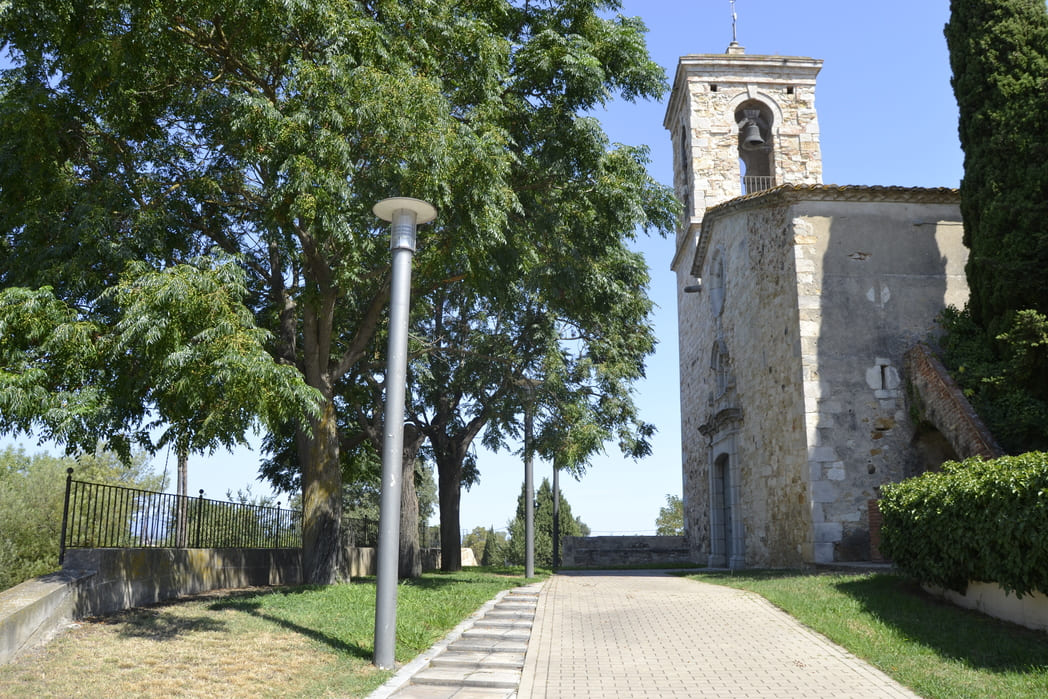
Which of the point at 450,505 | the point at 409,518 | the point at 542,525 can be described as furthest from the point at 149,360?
the point at 542,525

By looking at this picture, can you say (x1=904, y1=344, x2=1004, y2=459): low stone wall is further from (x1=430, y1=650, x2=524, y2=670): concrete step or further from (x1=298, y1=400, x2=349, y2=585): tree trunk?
(x1=298, y1=400, x2=349, y2=585): tree trunk

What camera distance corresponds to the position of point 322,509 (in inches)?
484

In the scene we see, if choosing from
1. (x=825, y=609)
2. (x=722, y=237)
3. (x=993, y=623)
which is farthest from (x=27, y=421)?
(x=722, y=237)

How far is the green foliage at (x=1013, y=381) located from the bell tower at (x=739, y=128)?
13571 mm

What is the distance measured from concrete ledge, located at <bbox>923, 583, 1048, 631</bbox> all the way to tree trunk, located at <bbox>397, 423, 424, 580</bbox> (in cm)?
1202

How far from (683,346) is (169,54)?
67.5 ft

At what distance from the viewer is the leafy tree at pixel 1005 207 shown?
39.9 feet

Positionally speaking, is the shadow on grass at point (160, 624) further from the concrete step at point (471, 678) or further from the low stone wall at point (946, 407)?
the low stone wall at point (946, 407)

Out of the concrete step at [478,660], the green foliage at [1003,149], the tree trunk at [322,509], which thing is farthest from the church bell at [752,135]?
the concrete step at [478,660]

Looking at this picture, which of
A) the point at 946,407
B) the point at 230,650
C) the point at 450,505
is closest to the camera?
the point at 230,650

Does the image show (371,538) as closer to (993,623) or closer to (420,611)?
(420,611)

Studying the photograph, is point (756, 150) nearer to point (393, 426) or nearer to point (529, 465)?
point (529, 465)

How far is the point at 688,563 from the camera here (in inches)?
1005

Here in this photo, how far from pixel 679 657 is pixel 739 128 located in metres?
23.2
